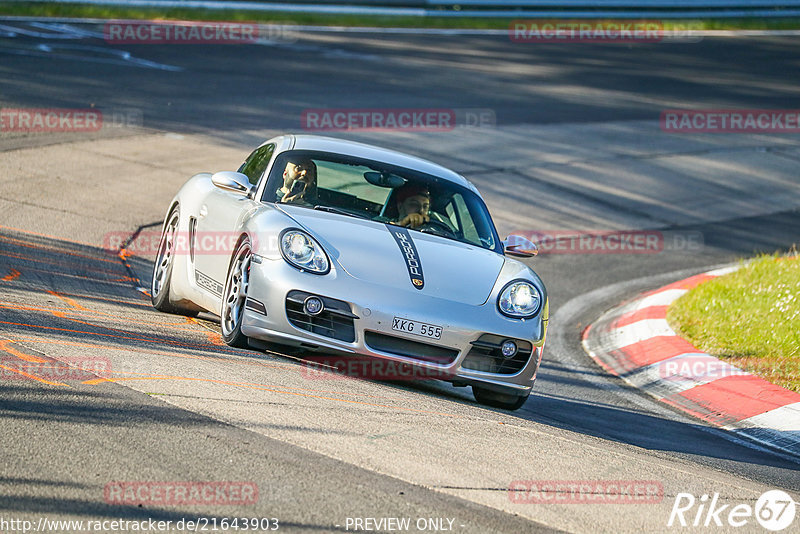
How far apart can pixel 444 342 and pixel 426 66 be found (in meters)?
18.1

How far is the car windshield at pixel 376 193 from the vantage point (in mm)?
6875

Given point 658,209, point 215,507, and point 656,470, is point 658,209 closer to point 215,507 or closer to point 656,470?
point 656,470

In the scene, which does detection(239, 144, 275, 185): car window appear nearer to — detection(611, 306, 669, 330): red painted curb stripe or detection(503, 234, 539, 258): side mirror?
detection(503, 234, 539, 258): side mirror

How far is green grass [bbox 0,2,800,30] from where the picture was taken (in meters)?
24.3

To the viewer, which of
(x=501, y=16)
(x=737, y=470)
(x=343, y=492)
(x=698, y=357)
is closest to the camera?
(x=343, y=492)

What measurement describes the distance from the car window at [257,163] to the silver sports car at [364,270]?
22 mm

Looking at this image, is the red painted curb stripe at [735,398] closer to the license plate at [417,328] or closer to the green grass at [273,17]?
the license plate at [417,328]

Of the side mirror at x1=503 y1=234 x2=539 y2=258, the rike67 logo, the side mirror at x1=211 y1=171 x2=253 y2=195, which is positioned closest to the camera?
the rike67 logo

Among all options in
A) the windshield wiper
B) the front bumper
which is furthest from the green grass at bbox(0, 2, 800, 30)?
the front bumper

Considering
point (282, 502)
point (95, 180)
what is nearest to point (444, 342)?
point (282, 502)

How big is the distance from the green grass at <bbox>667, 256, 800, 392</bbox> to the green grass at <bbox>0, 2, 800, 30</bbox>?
721 inches

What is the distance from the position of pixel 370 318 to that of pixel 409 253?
2.12 feet

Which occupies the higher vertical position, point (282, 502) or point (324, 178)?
point (324, 178)

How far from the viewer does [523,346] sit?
609cm
